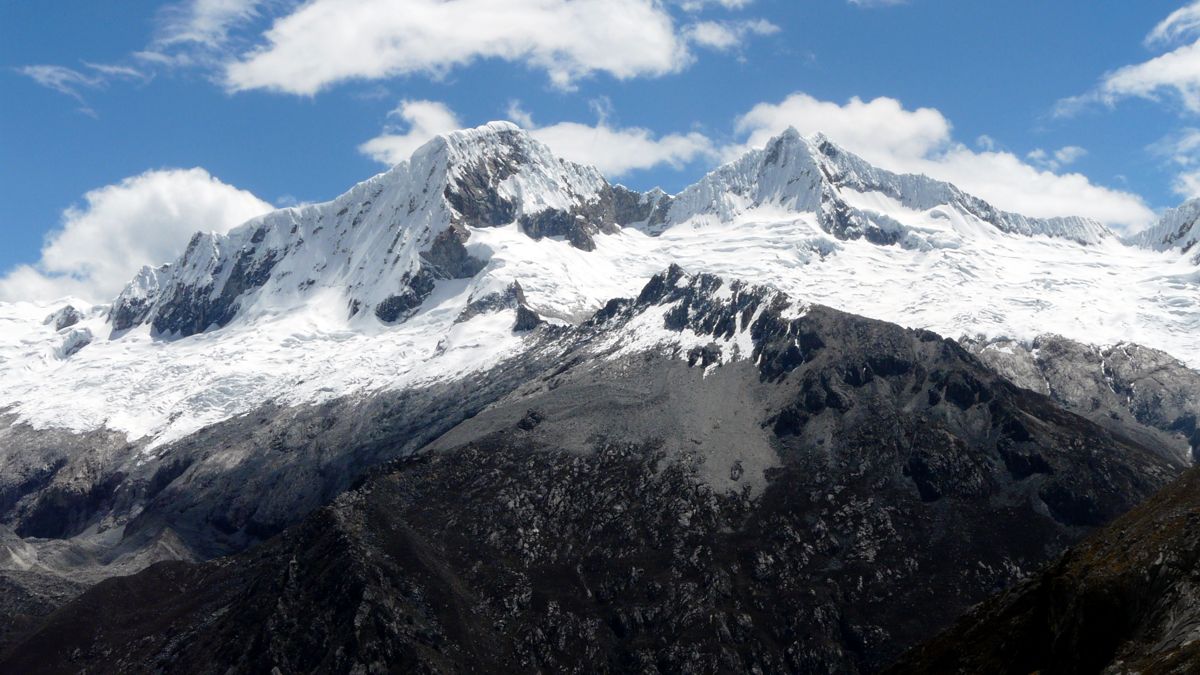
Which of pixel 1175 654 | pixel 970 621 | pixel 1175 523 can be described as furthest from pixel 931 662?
pixel 1175 654

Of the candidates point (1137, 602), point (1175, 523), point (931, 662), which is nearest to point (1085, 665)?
point (1137, 602)

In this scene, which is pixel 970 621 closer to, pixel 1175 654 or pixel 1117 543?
pixel 1117 543

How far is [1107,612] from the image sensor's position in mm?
105062

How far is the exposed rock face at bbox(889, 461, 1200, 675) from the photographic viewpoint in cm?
9450

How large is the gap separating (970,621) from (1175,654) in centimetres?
4477

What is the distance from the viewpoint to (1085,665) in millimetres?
103188

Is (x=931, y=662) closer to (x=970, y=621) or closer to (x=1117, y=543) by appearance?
(x=970, y=621)

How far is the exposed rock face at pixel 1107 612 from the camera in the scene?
94500 mm

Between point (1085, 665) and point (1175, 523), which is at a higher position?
point (1175, 523)

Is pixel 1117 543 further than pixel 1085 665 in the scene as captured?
Yes

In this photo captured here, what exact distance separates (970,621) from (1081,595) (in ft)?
78.8

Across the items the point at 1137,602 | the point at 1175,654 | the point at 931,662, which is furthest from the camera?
the point at 931,662

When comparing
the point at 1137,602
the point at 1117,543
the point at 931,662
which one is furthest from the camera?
the point at 931,662

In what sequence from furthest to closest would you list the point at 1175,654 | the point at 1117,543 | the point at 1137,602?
the point at 1117,543, the point at 1137,602, the point at 1175,654
